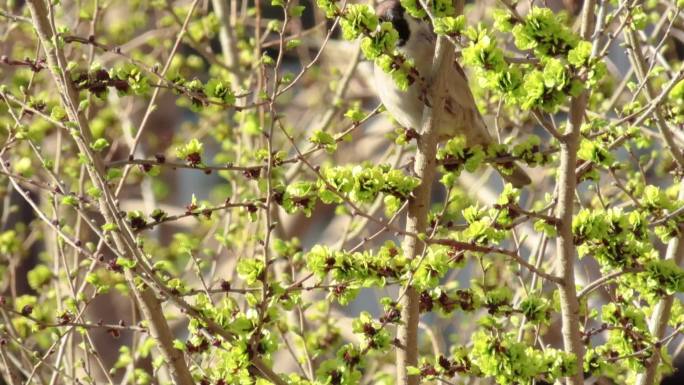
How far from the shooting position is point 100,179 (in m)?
2.32

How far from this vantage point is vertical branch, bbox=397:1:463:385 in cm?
228

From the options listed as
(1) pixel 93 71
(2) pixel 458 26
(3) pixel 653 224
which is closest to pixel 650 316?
(3) pixel 653 224

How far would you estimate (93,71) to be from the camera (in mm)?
2367

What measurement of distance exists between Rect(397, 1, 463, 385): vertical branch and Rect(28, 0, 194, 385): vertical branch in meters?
0.58

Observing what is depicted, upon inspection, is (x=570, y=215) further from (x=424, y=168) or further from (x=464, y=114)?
(x=464, y=114)

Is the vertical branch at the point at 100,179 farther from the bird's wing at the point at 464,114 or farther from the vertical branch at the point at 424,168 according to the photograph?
the bird's wing at the point at 464,114

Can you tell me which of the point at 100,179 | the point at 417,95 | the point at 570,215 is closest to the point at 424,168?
the point at 570,215

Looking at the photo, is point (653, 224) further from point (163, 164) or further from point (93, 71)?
point (93, 71)

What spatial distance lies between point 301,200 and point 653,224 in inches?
31.4

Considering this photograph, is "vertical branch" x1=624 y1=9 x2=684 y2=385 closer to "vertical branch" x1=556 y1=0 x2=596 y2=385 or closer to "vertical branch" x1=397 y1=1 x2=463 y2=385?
"vertical branch" x1=556 y1=0 x2=596 y2=385

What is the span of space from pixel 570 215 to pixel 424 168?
34 cm

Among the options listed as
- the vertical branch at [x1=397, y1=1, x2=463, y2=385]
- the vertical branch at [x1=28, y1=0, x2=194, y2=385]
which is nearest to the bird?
the vertical branch at [x1=397, y1=1, x2=463, y2=385]

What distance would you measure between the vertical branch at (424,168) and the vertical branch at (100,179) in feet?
1.90

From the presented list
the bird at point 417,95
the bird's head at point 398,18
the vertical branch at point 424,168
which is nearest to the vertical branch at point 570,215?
the vertical branch at point 424,168
